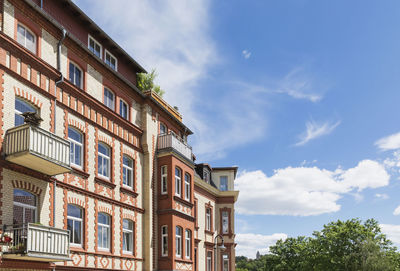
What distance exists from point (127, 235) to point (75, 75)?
891 centimetres

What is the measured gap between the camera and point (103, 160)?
2359cm

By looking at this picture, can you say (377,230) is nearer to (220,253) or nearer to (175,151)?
(220,253)

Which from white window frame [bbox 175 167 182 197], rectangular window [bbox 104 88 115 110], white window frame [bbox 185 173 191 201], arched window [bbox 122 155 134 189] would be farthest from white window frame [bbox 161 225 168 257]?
rectangular window [bbox 104 88 115 110]

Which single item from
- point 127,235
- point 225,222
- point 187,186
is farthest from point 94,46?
point 225,222

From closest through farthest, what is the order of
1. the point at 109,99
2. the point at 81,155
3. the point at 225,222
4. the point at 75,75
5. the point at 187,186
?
the point at 81,155
the point at 75,75
the point at 109,99
the point at 187,186
the point at 225,222

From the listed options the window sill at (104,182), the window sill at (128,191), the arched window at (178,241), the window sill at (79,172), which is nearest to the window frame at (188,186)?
the arched window at (178,241)

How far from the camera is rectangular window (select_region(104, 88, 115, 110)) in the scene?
79.8ft

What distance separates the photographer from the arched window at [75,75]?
2162 cm

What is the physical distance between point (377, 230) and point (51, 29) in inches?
1716

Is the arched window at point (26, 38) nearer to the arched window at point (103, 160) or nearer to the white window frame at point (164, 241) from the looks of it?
the arched window at point (103, 160)

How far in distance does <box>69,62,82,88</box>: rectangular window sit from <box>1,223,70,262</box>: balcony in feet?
24.4

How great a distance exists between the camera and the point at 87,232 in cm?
2112

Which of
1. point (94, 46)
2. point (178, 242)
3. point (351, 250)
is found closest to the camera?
point (94, 46)

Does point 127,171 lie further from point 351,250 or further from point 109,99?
point 351,250
